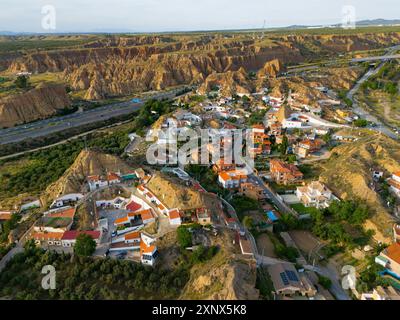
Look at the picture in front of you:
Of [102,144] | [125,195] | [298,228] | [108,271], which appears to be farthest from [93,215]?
[102,144]

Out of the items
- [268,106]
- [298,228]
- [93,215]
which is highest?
[268,106]

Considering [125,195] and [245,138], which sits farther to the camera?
[245,138]

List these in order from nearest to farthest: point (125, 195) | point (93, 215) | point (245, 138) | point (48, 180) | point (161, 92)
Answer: point (93, 215), point (125, 195), point (48, 180), point (245, 138), point (161, 92)

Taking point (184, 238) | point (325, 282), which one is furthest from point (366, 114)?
point (184, 238)

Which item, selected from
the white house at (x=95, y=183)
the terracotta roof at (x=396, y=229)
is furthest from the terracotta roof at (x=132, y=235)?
the terracotta roof at (x=396, y=229)

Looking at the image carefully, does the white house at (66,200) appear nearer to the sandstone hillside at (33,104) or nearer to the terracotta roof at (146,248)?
the terracotta roof at (146,248)

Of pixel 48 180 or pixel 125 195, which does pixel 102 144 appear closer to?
pixel 48 180
